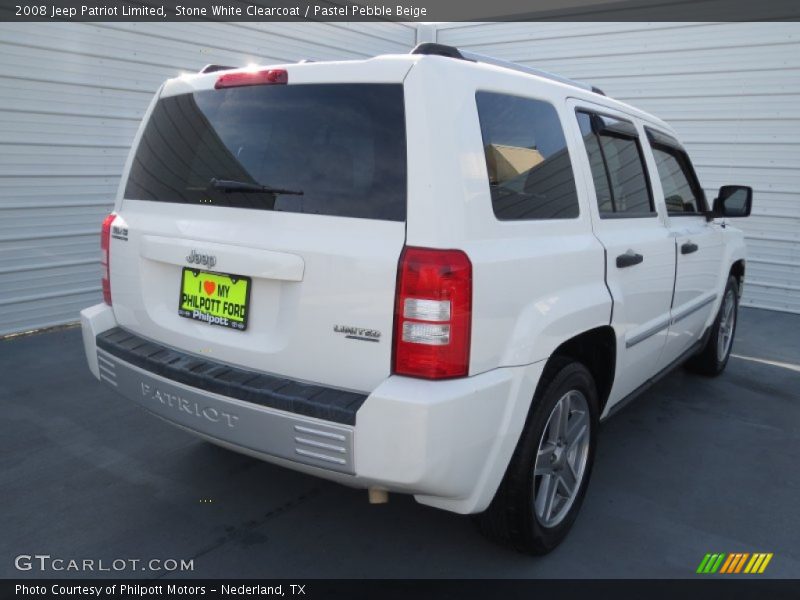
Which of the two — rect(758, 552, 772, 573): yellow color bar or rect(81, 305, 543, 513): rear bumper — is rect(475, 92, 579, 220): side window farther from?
rect(758, 552, 772, 573): yellow color bar

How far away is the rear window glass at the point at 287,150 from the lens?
205 cm

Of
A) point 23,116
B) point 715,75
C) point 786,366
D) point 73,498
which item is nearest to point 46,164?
point 23,116

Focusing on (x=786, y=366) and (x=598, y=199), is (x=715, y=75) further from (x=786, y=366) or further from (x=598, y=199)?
(x=598, y=199)

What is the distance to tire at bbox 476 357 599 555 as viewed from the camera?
2342mm

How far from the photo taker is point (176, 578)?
7.79 feet

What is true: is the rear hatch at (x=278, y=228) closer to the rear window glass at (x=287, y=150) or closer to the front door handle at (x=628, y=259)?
the rear window glass at (x=287, y=150)

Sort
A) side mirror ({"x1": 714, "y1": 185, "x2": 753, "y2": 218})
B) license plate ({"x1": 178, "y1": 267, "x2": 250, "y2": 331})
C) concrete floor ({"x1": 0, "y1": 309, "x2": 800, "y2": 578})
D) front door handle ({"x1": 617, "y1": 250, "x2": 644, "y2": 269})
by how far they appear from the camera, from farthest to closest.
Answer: side mirror ({"x1": 714, "y1": 185, "x2": 753, "y2": 218}), front door handle ({"x1": 617, "y1": 250, "x2": 644, "y2": 269}), concrete floor ({"x1": 0, "y1": 309, "x2": 800, "y2": 578}), license plate ({"x1": 178, "y1": 267, "x2": 250, "y2": 331})

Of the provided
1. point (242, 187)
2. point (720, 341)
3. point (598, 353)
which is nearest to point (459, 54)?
point (242, 187)

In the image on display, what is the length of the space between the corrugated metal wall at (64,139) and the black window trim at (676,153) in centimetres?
506

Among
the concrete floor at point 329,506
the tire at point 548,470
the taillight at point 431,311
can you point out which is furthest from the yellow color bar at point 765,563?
the taillight at point 431,311

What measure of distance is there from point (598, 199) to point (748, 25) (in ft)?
22.9

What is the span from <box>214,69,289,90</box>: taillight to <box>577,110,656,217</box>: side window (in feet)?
4.21
